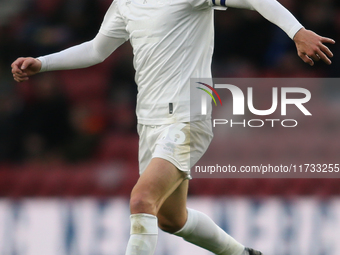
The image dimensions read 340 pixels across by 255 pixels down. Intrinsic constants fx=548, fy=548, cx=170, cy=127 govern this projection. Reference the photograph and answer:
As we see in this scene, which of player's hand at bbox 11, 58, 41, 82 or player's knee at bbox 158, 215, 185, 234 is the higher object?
player's hand at bbox 11, 58, 41, 82

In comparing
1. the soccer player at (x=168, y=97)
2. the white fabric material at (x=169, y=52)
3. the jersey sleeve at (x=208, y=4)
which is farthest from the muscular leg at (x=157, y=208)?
the jersey sleeve at (x=208, y=4)

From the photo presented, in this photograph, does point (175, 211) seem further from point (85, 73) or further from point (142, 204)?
point (85, 73)

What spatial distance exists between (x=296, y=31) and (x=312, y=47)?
14cm

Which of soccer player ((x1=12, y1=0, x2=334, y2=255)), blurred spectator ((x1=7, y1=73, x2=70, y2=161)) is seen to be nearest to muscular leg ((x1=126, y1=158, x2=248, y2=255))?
soccer player ((x1=12, y1=0, x2=334, y2=255))

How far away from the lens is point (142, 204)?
2.69 m

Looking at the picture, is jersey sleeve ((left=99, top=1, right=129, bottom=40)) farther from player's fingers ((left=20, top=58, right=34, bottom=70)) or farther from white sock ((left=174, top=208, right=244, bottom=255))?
white sock ((left=174, top=208, right=244, bottom=255))

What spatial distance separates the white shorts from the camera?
9.45 ft

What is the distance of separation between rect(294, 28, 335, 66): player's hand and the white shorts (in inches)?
29.5

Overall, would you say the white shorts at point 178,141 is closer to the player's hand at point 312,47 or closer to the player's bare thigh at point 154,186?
the player's bare thigh at point 154,186

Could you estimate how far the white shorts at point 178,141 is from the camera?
2879 mm

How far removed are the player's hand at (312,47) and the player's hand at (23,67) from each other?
1.59m

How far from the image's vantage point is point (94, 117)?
21.0 feet

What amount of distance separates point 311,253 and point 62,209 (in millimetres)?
2067

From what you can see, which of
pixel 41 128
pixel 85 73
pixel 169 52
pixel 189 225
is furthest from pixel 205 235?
pixel 85 73
